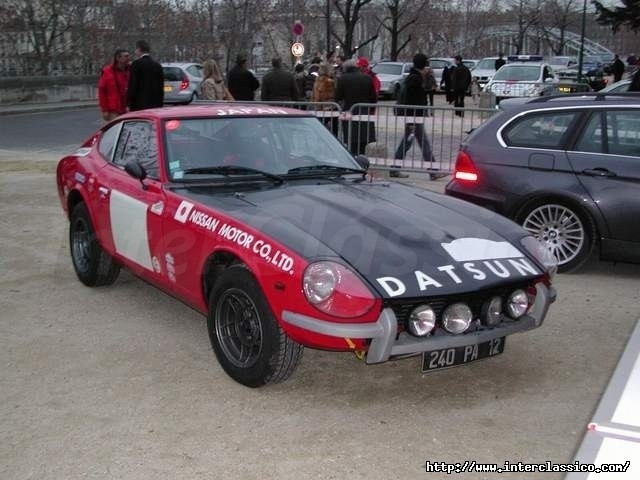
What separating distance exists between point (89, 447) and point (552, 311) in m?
3.52

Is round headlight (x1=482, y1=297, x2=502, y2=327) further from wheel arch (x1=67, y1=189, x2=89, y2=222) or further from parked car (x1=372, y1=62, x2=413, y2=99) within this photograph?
parked car (x1=372, y1=62, x2=413, y2=99)

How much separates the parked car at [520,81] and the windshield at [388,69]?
28.5 feet

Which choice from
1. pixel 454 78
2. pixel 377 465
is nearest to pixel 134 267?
pixel 377 465

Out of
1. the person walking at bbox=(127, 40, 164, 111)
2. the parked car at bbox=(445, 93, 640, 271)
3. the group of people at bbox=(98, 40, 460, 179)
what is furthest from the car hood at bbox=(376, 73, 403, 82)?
the parked car at bbox=(445, 93, 640, 271)

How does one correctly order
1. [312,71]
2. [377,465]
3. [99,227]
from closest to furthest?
1. [377,465]
2. [99,227]
3. [312,71]

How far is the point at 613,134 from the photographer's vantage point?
6.38 m

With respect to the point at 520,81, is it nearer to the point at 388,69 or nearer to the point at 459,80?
the point at 459,80

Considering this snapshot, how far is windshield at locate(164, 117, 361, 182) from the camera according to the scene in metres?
4.93

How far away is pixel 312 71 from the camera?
67.4 feet

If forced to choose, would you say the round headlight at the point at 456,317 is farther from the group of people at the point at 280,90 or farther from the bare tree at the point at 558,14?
the bare tree at the point at 558,14

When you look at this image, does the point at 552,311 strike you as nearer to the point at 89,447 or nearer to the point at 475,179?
the point at 475,179

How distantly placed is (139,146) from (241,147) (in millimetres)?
878

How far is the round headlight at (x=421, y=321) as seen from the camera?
3691mm

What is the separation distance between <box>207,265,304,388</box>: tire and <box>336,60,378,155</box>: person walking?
23.6 feet
